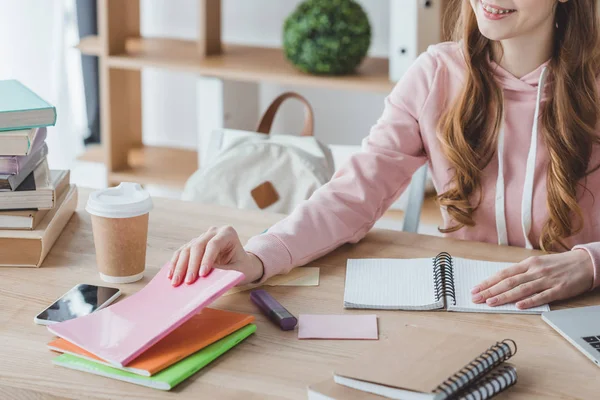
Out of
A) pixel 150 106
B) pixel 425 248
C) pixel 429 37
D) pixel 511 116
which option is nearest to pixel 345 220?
pixel 425 248

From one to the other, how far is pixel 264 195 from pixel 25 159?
0.68 meters

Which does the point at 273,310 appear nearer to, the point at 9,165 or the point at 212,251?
the point at 212,251

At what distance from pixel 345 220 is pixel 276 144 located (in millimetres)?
542

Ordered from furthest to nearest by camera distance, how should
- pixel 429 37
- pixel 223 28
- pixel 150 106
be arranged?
pixel 150 106 < pixel 223 28 < pixel 429 37

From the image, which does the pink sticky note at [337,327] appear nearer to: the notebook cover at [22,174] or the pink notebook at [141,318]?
the pink notebook at [141,318]

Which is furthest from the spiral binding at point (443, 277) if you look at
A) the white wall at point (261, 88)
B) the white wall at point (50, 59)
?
the white wall at point (50, 59)

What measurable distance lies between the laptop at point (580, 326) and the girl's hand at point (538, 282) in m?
0.04

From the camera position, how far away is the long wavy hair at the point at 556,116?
1.51 metres

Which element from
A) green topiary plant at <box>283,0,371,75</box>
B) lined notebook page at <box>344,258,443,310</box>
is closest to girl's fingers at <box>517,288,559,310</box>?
lined notebook page at <box>344,258,443,310</box>

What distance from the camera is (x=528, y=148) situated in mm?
1556

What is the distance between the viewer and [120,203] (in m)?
1.21

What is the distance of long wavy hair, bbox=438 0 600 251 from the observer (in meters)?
1.51

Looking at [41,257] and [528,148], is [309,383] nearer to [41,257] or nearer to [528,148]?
[41,257]

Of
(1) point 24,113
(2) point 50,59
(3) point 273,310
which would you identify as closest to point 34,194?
(1) point 24,113
